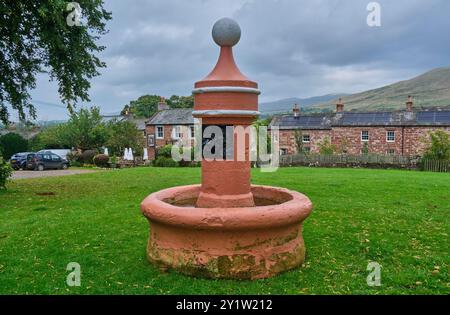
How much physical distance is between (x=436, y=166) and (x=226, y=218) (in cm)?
2882

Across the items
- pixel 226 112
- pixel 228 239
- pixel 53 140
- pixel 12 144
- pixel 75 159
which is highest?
pixel 226 112

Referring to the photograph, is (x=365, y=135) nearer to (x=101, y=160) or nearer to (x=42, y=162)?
(x=101, y=160)

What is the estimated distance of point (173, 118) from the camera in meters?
48.8

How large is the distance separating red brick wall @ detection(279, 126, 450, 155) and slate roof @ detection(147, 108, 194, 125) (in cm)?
1174

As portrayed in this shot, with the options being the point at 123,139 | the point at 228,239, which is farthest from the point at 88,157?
the point at 228,239

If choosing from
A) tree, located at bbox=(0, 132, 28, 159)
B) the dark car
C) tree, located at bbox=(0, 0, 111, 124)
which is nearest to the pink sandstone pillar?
tree, located at bbox=(0, 0, 111, 124)

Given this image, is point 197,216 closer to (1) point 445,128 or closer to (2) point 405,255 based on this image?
(2) point 405,255

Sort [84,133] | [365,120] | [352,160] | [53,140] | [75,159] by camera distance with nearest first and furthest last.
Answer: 1. [352,160]
2. [365,120]
3. [75,159]
4. [84,133]
5. [53,140]

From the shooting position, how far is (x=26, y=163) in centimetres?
3350

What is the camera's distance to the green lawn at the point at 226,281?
527cm

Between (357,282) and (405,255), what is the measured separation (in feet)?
5.46

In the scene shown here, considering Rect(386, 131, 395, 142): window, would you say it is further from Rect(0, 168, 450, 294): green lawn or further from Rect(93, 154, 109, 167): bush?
Rect(0, 168, 450, 294): green lawn

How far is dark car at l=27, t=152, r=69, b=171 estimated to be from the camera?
3275 cm
